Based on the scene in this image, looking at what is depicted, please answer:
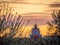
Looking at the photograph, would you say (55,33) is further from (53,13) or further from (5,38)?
(5,38)

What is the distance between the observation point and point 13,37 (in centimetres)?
2919

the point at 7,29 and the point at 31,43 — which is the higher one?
the point at 7,29

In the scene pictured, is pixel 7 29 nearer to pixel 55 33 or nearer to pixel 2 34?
pixel 2 34

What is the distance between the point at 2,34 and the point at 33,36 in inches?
535

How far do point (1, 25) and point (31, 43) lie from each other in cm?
1275

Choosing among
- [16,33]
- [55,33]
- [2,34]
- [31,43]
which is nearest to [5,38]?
[2,34]

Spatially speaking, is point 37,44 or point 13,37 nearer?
point 13,37

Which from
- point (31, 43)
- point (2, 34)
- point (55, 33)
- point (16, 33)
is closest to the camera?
point (2, 34)

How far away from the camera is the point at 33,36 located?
135ft

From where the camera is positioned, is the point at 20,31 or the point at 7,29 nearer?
the point at 7,29

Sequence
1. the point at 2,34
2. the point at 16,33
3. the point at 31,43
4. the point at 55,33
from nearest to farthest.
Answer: the point at 2,34
the point at 16,33
the point at 55,33
the point at 31,43

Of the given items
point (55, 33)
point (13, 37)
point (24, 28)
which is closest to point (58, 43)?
point (55, 33)

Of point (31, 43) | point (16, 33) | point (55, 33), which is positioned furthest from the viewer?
point (31, 43)

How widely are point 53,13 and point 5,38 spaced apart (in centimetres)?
1080
